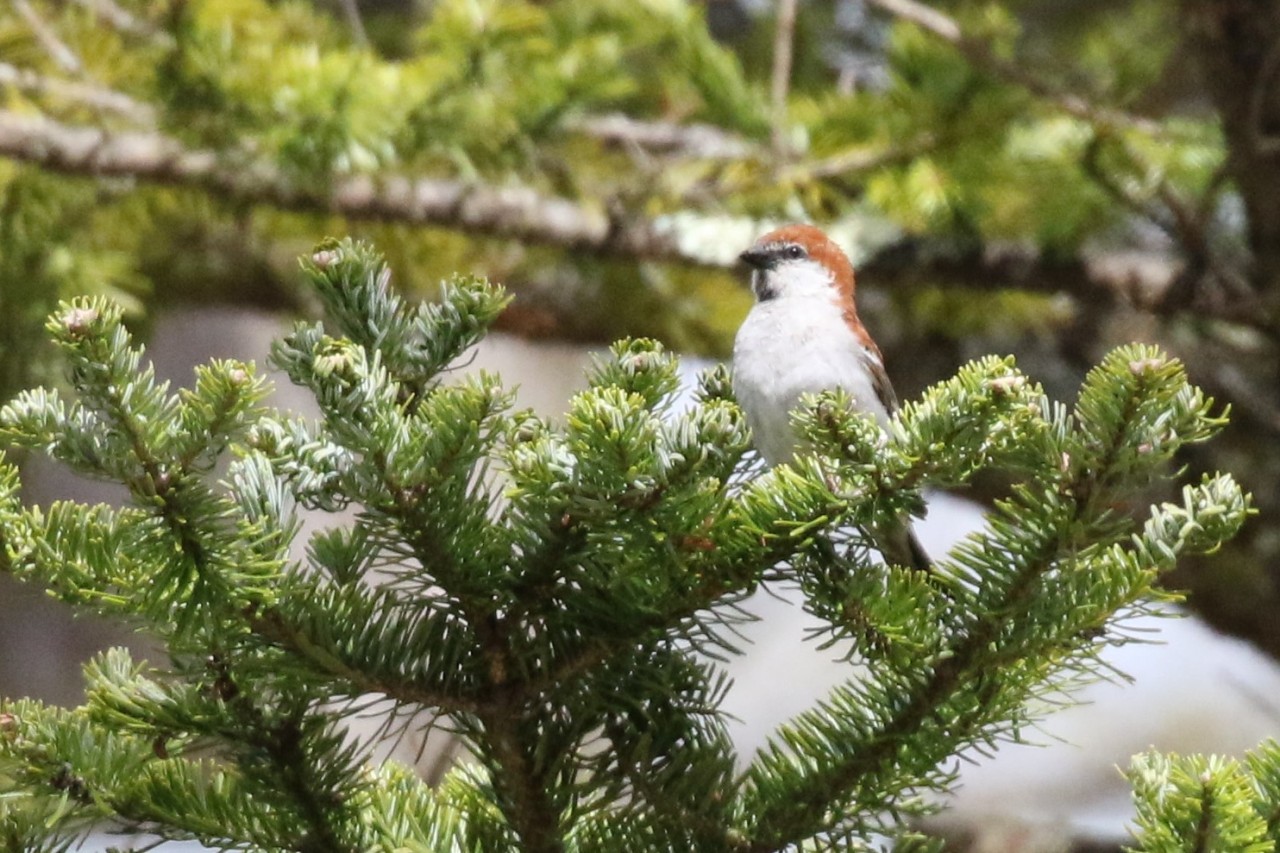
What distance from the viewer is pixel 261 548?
1054mm

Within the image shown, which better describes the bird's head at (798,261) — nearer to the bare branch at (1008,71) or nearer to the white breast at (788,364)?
the white breast at (788,364)

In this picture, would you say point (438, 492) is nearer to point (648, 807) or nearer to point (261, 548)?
point (261, 548)

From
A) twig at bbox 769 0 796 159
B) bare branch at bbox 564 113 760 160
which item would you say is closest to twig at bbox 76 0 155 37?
bare branch at bbox 564 113 760 160

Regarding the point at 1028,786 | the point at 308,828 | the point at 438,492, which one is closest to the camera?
the point at 438,492

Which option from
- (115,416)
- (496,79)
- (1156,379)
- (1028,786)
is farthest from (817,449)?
(1028,786)

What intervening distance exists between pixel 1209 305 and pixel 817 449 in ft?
7.01

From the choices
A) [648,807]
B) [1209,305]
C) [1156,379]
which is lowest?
[648,807]

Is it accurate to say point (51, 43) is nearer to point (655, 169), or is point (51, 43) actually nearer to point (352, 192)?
point (352, 192)

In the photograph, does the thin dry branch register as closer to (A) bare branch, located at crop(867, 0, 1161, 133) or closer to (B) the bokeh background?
(B) the bokeh background

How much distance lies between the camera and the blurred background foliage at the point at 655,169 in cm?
230

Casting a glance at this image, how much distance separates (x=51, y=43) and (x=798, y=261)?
1575 mm

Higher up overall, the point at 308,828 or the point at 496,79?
the point at 496,79

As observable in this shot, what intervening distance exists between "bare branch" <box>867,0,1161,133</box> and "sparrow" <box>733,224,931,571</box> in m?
0.45

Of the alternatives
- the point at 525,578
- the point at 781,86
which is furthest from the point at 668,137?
the point at 525,578
